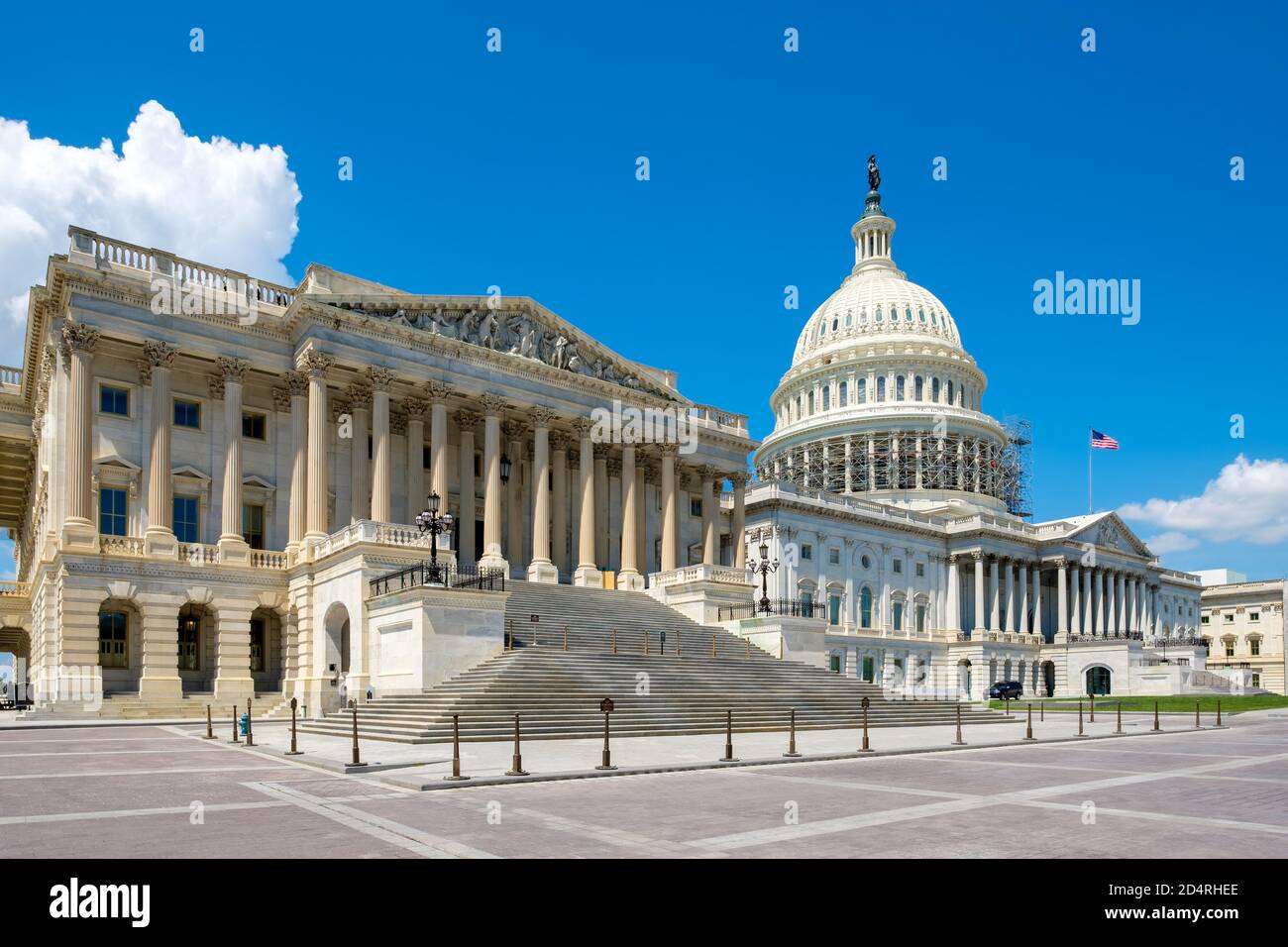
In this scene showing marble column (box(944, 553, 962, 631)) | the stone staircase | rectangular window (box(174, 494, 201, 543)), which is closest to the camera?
the stone staircase

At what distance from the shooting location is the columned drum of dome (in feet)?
407

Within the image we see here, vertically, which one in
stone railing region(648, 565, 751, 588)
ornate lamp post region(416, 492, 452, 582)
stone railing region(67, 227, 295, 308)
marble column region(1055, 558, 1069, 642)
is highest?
→ stone railing region(67, 227, 295, 308)

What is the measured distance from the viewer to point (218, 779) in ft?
66.5

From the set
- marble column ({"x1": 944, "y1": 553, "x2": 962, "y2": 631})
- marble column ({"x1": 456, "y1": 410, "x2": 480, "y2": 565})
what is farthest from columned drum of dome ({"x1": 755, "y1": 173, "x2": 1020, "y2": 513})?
marble column ({"x1": 456, "y1": 410, "x2": 480, "y2": 565})

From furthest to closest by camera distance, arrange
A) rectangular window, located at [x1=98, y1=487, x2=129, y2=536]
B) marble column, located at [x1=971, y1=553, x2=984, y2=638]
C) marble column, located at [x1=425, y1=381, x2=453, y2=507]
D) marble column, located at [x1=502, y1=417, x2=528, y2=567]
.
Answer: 1. marble column, located at [x1=971, y1=553, x2=984, y2=638]
2. marble column, located at [x1=502, y1=417, x2=528, y2=567]
3. marble column, located at [x1=425, y1=381, x2=453, y2=507]
4. rectangular window, located at [x1=98, y1=487, x2=129, y2=536]

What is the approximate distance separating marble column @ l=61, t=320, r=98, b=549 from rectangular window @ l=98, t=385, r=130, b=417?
1892 millimetres

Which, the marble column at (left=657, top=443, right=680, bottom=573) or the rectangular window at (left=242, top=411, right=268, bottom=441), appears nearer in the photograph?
the rectangular window at (left=242, top=411, right=268, bottom=441)

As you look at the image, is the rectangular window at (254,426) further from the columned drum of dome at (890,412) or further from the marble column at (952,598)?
Answer: the columned drum of dome at (890,412)

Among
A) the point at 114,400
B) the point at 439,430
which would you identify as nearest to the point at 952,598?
the point at 439,430

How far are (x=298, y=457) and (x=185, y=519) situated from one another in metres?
5.65

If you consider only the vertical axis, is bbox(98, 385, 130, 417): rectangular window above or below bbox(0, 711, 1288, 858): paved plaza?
above

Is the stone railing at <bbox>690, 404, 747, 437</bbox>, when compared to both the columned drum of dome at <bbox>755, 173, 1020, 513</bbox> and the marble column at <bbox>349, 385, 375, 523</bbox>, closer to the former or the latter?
the marble column at <bbox>349, 385, 375, 523</bbox>

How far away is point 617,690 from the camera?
1426 inches

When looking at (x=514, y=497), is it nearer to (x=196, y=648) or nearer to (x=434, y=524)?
(x=196, y=648)
